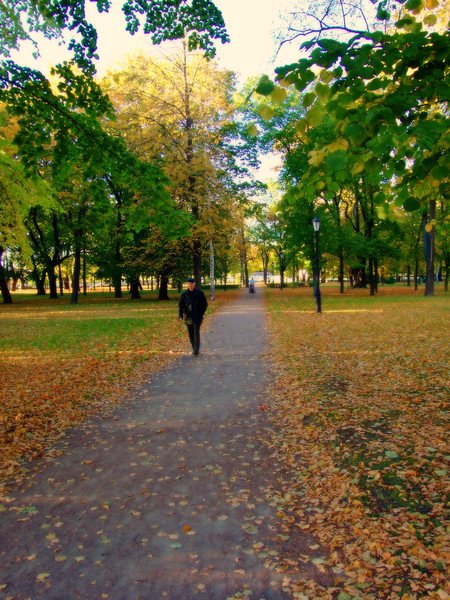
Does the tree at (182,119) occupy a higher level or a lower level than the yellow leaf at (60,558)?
higher

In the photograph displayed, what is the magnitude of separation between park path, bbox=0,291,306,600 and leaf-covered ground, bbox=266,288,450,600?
1.09 feet

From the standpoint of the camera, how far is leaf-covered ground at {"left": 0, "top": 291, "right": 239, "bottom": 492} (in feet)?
19.4

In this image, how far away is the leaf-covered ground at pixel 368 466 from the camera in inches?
118

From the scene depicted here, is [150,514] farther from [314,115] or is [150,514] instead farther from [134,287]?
[134,287]

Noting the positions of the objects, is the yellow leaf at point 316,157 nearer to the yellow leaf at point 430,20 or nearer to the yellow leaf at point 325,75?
the yellow leaf at point 325,75

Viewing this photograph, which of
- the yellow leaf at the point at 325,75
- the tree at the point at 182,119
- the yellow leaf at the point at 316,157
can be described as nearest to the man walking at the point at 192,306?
the yellow leaf at the point at 316,157

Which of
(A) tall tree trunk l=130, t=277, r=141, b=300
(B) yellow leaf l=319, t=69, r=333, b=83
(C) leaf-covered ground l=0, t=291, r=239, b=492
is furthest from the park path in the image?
(A) tall tree trunk l=130, t=277, r=141, b=300

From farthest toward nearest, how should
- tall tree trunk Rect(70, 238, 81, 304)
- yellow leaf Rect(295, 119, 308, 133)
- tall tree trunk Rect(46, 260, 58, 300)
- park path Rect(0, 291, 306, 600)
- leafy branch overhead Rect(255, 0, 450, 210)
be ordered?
1. tall tree trunk Rect(46, 260, 58, 300)
2. tall tree trunk Rect(70, 238, 81, 304)
3. yellow leaf Rect(295, 119, 308, 133)
4. leafy branch overhead Rect(255, 0, 450, 210)
5. park path Rect(0, 291, 306, 600)

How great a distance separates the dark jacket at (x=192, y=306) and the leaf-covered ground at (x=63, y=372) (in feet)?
3.77

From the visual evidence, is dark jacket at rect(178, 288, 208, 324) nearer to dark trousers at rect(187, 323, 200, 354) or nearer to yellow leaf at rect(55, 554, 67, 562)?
dark trousers at rect(187, 323, 200, 354)

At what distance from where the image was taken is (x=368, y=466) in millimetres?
4598

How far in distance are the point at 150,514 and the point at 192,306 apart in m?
7.08

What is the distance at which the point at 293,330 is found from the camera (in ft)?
49.8

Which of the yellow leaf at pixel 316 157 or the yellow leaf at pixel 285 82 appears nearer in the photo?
the yellow leaf at pixel 285 82
